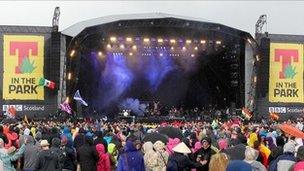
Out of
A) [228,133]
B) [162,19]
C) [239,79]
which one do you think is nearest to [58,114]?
[162,19]

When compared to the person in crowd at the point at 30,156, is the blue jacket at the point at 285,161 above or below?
above

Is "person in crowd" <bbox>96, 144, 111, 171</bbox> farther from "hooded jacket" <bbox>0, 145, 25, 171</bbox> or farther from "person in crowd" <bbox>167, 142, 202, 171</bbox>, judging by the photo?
"person in crowd" <bbox>167, 142, 202, 171</bbox>

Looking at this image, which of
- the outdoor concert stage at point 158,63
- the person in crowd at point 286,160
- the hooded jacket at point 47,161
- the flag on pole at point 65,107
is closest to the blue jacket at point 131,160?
the hooded jacket at point 47,161

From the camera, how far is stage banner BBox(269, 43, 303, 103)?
36219mm

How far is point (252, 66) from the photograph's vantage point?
112ft

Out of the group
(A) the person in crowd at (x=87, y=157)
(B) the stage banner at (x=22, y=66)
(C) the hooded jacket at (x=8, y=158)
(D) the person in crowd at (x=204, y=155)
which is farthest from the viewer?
(B) the stage banner at (x=22, y=66)

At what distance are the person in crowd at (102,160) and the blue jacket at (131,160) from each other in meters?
1.50

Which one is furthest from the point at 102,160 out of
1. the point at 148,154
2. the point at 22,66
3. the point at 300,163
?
the point at 22,66

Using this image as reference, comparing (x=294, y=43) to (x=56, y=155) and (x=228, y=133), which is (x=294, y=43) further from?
(x=56, y=155)

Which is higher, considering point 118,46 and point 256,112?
point 118,46

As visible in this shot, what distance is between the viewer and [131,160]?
31.2 feet

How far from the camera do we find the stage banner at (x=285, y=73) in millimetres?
36219

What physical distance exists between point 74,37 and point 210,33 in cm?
732

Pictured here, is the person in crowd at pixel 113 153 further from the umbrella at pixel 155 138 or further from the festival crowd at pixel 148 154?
the umbrella at pixel 155 138
